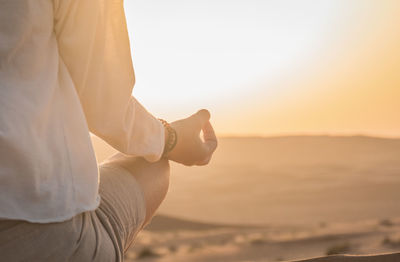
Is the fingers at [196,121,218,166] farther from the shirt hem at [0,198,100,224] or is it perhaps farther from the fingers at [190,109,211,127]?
the shirt hem at [0,198,100,224]

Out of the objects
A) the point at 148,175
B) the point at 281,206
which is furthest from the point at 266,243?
the point at 148,175

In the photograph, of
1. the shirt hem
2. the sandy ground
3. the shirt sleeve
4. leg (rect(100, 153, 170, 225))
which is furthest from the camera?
the sandy ground

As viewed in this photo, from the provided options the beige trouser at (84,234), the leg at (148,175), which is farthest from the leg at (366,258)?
the beige trouser at (84,234)

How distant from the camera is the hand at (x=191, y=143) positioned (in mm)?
1294

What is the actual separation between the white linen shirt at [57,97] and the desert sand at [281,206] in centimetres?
99

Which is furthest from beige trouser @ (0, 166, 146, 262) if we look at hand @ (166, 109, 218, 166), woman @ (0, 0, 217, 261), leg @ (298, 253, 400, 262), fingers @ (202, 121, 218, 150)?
leg @ (298, 253, 400, 262)

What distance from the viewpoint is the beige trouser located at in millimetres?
806

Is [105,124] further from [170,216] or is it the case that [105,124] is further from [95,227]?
[170,216]

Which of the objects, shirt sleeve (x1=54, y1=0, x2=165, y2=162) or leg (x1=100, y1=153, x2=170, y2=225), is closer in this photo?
shirt sleeve (x1=54, y1=0, x2=165, y2=162)

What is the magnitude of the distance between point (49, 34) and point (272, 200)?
1227 cm

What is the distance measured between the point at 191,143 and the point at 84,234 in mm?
502

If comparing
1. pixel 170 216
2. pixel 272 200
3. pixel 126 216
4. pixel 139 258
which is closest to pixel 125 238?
pixel 126 216

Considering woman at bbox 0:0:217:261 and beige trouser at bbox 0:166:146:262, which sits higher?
woman at bbox 0:0:217:261

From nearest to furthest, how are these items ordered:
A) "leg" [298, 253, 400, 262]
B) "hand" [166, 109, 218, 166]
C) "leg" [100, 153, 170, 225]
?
"leg" [100, 153, 170, 225]
"hand" [166, 109, 218, 166]
"leg" [298, 253, 400, 262]
